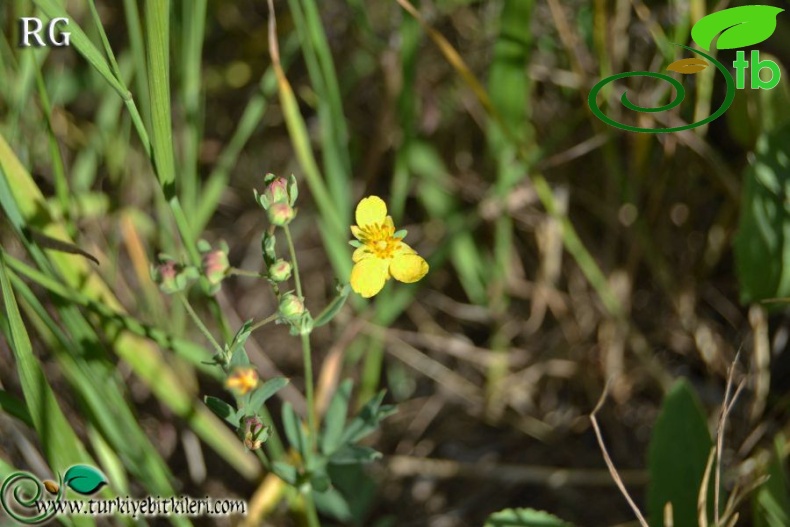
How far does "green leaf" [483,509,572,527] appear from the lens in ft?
5.32

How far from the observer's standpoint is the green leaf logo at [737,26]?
189 centimetres

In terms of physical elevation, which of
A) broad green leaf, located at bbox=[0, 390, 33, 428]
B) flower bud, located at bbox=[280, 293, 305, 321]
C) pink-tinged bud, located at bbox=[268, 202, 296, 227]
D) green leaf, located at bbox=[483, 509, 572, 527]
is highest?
pink-tinged bud, located at bbox=[268, 202, 296, 227]

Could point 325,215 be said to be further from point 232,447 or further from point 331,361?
point 232,447

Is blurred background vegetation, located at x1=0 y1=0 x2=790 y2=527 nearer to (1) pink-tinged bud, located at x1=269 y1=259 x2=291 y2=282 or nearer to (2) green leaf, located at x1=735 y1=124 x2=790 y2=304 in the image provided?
(2) green leaf, located at x1=735 y1=124 x2=790 y2=304

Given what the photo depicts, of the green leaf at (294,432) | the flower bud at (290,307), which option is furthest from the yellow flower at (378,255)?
the green leaf at (294,432)

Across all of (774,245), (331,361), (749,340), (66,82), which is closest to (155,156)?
(331,361)

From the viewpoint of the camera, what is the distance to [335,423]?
1631 mm

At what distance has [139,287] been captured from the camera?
2346mm

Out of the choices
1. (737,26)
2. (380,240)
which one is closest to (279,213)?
(380,240)

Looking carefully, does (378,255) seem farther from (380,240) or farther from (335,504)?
(335,504)

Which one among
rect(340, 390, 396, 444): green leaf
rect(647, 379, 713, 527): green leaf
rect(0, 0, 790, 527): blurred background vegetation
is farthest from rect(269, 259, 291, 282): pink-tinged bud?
rect(647, 379, 713, 527): green leaf

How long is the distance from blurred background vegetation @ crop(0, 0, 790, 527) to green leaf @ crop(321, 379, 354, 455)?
0.35 metres

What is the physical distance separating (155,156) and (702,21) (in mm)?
1306

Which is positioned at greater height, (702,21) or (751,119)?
(702,21)
